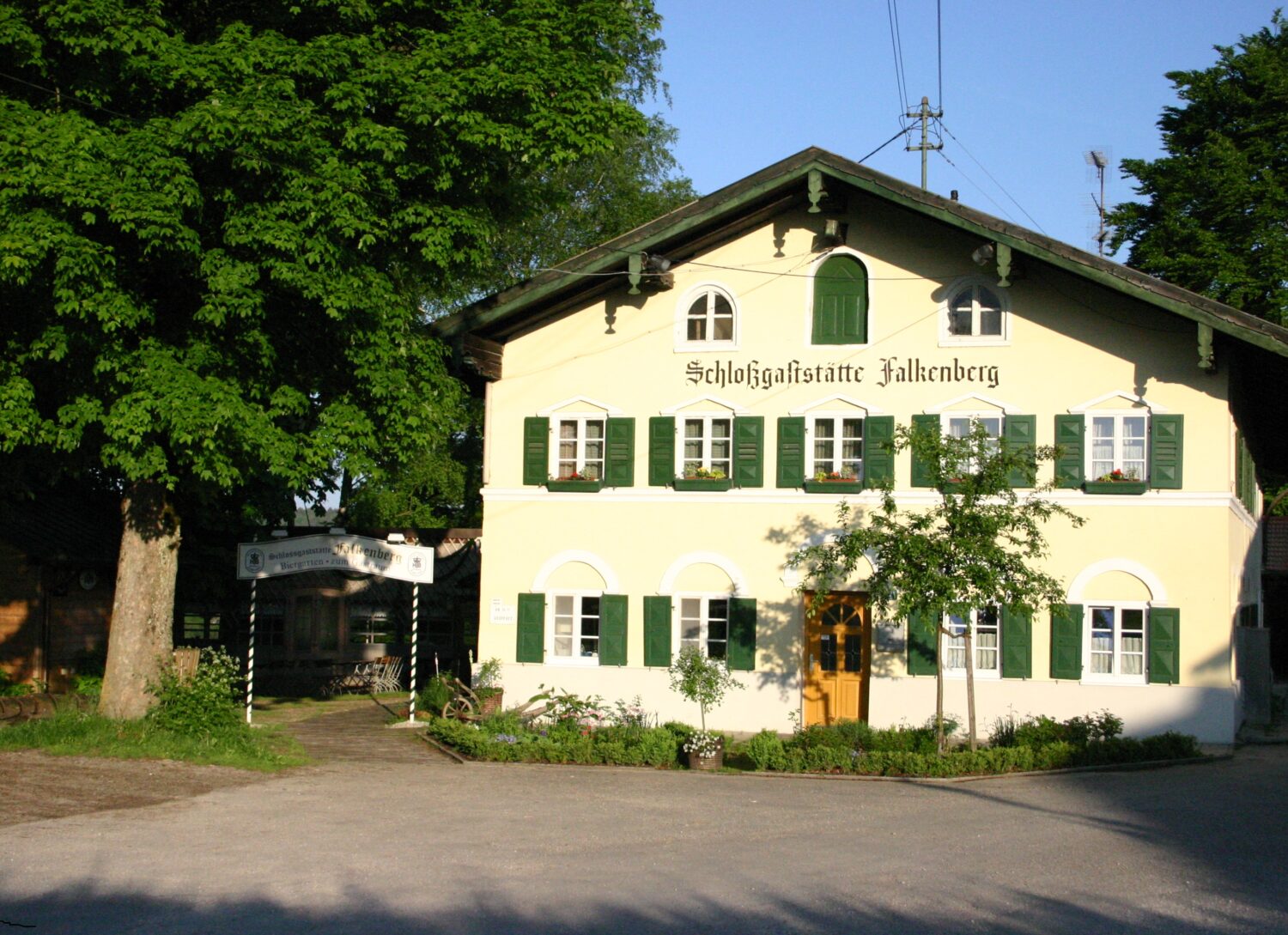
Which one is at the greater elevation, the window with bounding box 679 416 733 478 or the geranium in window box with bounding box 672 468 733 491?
the window with bounding box 679 416 733 478

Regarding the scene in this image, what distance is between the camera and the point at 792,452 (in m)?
21.2

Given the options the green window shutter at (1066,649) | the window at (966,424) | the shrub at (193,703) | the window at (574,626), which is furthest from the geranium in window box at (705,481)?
the shrub at (193,703)

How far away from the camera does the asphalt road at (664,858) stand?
919 cm

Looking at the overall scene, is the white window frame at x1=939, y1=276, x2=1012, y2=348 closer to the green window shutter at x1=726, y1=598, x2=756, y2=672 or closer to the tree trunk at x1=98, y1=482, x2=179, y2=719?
the green window shutter at x1=726, y1=598, x2=756, y2=672

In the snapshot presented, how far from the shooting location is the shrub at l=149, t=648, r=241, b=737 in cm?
1845

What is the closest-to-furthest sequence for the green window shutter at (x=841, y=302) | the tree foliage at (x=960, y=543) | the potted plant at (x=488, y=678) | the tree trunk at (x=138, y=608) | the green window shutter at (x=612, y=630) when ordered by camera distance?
1. the tree foliage at (x=960, y=543)
2. the tree trunk at (x=138, y=608)
3. the green window shutter at (x=841, y=302)
4. the potted plant at (x=488, y=678)
5. the green window shutter at (x=612, y=630)

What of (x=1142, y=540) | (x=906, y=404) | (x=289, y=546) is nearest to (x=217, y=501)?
(x=289, y=546)

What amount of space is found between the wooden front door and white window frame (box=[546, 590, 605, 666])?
3.31 m

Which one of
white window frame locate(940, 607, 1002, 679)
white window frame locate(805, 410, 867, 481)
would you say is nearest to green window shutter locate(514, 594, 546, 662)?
white window frame locate(805, 410, 867, 481)

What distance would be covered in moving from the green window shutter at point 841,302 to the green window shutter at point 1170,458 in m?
4.40

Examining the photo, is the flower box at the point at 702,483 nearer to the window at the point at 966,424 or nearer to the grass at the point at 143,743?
the window at the point at 966,424

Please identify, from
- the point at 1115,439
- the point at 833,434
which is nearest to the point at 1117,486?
the point at 1115,439

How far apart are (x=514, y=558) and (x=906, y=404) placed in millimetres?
6451

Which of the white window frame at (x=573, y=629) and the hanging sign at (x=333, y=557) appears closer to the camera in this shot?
the hanging sign at (x=333, y=557)
